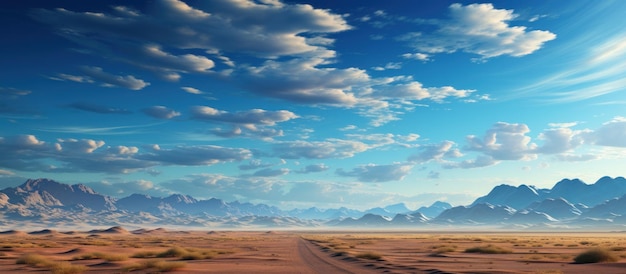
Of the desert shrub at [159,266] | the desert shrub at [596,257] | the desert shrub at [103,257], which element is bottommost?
the desert shrub at [103,257]

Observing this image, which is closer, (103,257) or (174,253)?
(103,257)

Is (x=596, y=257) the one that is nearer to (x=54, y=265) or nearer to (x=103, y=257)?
(x=54, y=265)

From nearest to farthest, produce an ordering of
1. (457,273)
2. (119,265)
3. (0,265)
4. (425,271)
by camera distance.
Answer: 1. (457,273)
2. (425,271)
3. (119,265)
4. (0,265)

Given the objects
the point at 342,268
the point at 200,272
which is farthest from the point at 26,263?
the point at 342,268

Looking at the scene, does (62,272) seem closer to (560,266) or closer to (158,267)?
(158,267)

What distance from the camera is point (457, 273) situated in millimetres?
31469

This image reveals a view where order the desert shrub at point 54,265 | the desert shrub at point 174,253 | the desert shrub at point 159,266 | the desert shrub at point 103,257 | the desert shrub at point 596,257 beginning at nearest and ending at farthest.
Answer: the desert shrub at point 54,265 < the desert shrub at point 159,266 < the desert shrub at point 596,257 < the desert shrub at point 103,257 < the desert shrub at point 174,253

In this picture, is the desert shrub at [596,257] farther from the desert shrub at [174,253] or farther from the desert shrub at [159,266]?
the desert shrub at [174,253]

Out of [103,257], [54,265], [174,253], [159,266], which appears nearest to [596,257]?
[159,266]

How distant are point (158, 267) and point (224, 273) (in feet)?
17.9

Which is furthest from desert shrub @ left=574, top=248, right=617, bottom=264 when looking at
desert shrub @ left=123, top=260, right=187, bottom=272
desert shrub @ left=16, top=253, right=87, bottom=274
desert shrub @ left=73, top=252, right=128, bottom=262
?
desert shrub @ left=73, top=252, right=128, bottom=262

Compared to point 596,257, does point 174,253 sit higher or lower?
lower

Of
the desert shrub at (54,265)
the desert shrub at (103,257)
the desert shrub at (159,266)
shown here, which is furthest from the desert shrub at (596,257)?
the desert shrub at (103,257)

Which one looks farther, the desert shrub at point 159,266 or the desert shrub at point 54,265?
the desert shrub at point 159,266
